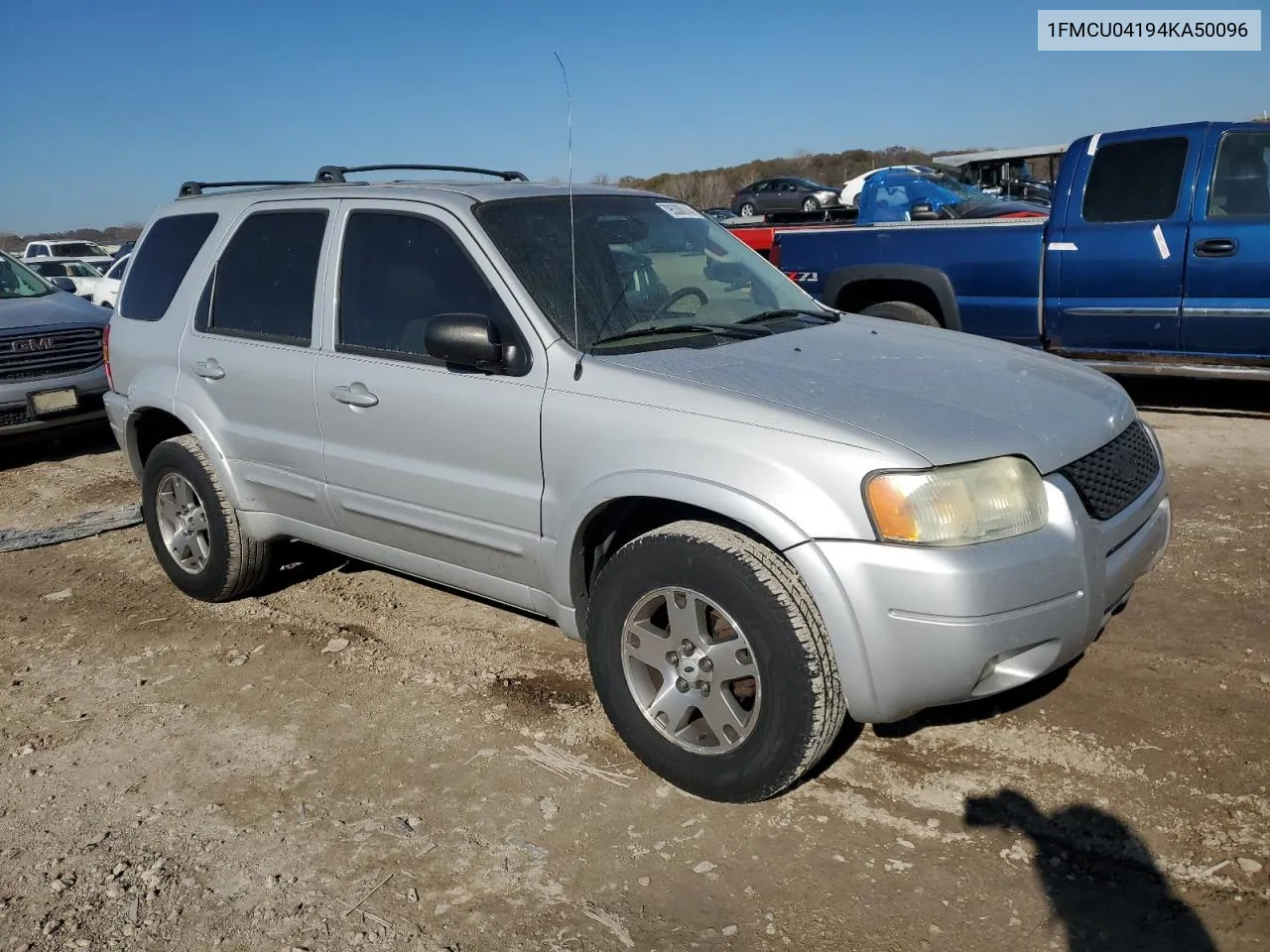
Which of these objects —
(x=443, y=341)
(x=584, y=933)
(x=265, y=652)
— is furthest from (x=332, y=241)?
(x=584, y=933)

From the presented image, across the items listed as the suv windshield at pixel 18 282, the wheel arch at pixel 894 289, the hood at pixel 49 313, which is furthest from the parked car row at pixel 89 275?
the wheel arch at pixel 894 289

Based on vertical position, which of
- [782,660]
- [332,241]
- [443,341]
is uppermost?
[332,241]

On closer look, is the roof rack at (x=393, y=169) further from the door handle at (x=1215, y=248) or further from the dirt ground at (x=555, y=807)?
the door handle at (x=1215, y=248)

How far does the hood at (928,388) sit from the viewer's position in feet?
9.50

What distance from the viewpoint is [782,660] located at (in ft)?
9.33

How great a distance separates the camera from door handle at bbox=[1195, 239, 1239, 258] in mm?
6934

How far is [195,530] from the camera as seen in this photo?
193 inches

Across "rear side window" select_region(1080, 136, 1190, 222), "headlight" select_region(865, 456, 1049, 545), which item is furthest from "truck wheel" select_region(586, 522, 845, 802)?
"rear side window" select_region(1080, 136, 1190, 222)

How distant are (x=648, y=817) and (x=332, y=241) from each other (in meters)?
2.46

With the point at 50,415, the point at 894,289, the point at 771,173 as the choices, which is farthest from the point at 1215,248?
the point at 771,173

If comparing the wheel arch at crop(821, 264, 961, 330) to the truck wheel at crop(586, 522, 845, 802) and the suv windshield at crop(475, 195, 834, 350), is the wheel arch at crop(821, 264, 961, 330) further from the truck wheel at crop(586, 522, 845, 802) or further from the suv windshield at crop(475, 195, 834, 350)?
the truck wheel at crop(586, 522, 845, 802)

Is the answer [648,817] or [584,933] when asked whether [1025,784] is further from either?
[584,933]

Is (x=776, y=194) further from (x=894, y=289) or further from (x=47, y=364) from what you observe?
(x=47, y=364)

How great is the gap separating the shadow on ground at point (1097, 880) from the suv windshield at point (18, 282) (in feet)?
27.8
